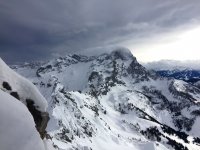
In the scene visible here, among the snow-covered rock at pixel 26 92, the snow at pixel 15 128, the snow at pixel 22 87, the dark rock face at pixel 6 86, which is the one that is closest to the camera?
the snow at pixel 15 128

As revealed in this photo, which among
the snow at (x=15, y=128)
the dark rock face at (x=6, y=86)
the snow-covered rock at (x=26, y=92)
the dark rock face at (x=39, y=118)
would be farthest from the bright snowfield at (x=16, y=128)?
the dark rock face at (x=39, y=118)

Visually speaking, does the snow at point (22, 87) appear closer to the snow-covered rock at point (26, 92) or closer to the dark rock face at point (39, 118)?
the snow-covered rock at point (26, 92)

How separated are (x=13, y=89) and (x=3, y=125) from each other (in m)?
10.8

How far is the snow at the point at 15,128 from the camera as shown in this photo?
70.3 feet

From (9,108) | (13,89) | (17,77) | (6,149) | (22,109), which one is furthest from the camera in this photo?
(17,77)

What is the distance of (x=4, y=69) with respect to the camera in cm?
3209

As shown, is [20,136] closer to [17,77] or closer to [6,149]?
[6,149]

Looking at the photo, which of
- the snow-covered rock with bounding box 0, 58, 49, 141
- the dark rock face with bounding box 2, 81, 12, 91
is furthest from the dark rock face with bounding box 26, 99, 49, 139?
the dark rock face with bounding box 2, 81, 12, 91

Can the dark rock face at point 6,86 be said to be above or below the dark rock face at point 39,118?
above

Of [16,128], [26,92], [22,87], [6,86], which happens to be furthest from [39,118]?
[16,128]

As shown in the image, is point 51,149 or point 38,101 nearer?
point 51,149

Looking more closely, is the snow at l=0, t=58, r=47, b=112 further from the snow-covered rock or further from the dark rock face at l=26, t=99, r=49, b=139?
the dark rock face at l=26, t=99, r=49, b=139

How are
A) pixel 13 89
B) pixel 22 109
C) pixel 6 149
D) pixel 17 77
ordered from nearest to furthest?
1. pixel 6 149
2. pixel 22 109
3. pixel 13 89
4. pixel 17 77

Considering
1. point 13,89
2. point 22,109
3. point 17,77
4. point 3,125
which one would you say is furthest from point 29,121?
point 17,77
